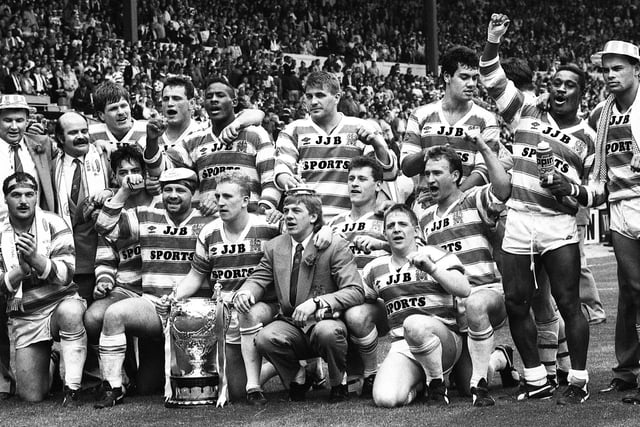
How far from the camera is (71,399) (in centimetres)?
743

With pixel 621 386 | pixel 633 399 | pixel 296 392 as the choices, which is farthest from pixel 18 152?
pixel 633 399

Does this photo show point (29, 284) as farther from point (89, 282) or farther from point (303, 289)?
point (303, 289)

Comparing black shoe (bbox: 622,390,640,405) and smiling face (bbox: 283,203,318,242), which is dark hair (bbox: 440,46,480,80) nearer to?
smiling face (bbox: 283,203,318,242)

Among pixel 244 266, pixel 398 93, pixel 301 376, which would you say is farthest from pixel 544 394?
pixel 398 93

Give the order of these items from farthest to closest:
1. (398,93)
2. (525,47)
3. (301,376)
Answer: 1. (525,47)
2. (398,93)
3. (301,376)

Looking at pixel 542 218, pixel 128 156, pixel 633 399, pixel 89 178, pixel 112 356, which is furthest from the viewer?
pixel 89 178

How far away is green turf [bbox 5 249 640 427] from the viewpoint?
6348mm

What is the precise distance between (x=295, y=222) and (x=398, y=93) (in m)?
24.1

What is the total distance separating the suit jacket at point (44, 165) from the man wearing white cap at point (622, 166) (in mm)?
3934

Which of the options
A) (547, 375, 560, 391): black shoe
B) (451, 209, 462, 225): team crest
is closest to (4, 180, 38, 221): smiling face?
(451, 209, 462, 225): team crest

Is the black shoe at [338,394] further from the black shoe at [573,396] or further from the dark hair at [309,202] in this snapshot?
the black shoe at [573,396]

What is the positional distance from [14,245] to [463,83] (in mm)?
3277

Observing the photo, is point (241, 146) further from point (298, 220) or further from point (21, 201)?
point (21, 201)

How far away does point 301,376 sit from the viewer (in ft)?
24.3
